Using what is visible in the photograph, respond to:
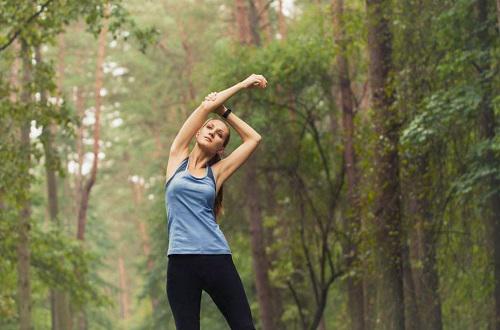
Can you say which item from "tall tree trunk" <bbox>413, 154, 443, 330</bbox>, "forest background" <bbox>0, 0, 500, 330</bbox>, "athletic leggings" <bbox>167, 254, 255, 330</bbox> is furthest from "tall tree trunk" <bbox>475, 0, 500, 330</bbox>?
"athletic leggings" <bbox>167, 254, 255, 330</bbox>

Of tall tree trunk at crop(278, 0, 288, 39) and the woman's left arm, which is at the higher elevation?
tall tree trunk at crop(278, 0, 288, 39)

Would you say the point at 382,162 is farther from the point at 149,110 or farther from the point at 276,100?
the point at 149,110

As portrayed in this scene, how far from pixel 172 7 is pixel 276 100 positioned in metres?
24.3

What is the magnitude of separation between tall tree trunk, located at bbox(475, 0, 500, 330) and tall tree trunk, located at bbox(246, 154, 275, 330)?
453 inches

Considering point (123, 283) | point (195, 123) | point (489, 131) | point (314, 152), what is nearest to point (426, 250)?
point (489, 131)

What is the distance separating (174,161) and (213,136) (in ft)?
0.78

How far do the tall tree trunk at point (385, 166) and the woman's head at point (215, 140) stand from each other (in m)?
11.4

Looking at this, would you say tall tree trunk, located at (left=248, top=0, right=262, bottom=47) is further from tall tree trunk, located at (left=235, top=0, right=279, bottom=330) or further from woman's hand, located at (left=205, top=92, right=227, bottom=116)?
woman's hand, located at (left=205, top=92, right=227, bottom=116)

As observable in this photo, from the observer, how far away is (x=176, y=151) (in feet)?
20.7

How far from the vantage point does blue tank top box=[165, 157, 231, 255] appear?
19.6 feet

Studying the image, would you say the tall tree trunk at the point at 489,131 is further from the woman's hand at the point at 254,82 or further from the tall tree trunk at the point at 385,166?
the woman's hand at the point at 254,82

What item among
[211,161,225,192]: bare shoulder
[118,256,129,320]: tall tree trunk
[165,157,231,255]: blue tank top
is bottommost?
[118,256,129,320]: tall tree trunk

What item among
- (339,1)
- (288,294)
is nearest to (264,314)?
(288,294)

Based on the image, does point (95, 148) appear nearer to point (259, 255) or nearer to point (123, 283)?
point (259, 255)
